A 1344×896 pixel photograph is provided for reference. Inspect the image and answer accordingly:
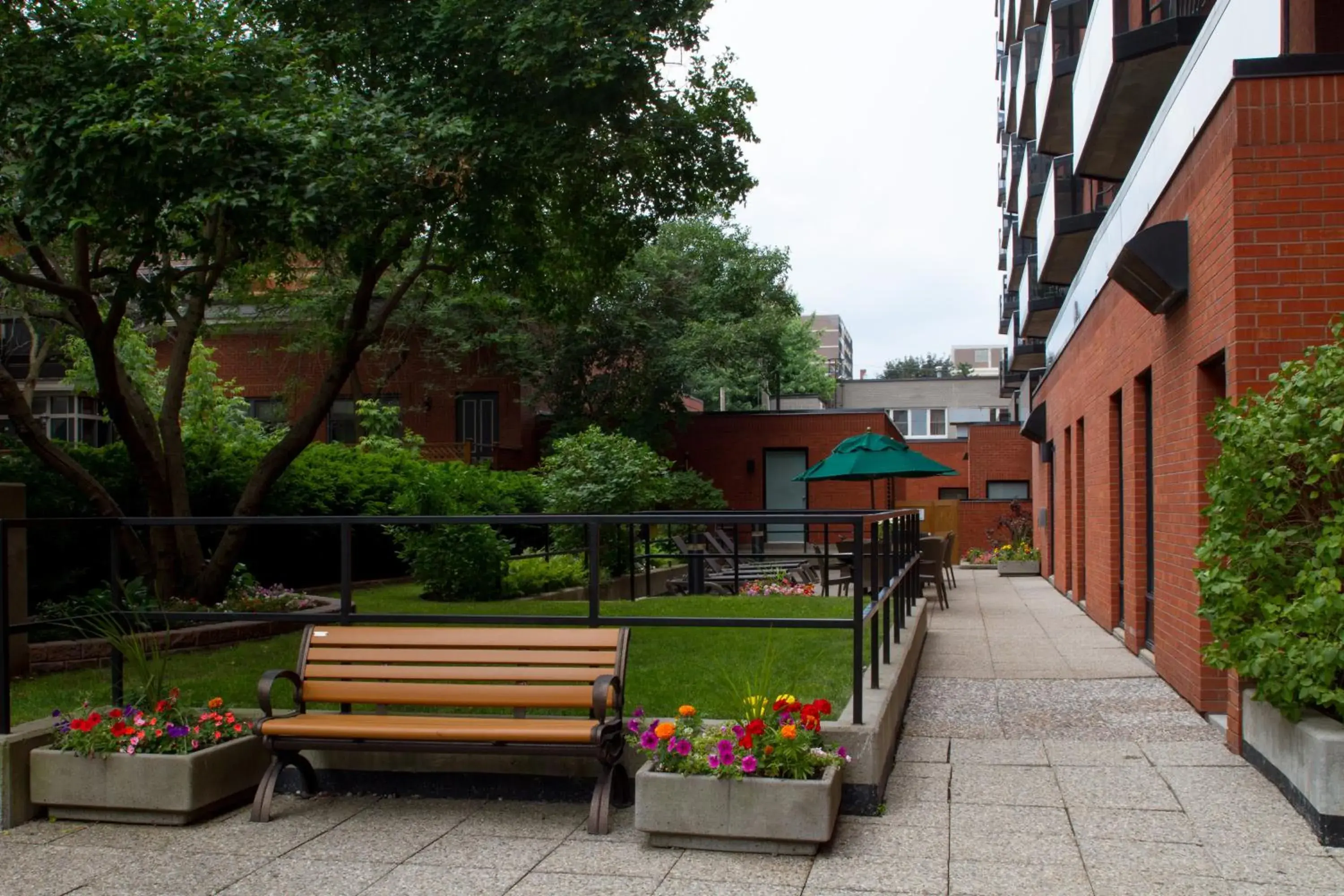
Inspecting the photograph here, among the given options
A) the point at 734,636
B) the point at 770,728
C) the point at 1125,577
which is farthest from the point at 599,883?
the point at 1125,577

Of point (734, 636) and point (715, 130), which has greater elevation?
point (715, 130)

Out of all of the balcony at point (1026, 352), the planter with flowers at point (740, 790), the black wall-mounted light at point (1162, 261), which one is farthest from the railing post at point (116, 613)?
the balcony at point (1026, 352)

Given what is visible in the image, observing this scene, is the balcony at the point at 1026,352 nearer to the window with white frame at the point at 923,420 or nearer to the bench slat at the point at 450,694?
the bench slat at the point at 450,694

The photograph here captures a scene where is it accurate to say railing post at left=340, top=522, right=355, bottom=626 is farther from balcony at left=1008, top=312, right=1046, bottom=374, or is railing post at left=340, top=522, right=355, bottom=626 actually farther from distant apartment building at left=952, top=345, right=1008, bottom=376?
distant apartment building at left=952, top=345, right=1008, bottom=376

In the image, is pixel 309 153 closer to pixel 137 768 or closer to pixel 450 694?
pixel 450 694

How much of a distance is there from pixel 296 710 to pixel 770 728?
2503 mm

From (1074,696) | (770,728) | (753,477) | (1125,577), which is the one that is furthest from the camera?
(753,477)

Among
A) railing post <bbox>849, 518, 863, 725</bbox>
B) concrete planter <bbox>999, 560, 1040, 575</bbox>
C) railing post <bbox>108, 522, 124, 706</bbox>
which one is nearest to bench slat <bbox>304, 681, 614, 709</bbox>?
railing post <bbox>108, 522, 124, 706</bbox>

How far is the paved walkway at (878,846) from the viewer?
4.91m

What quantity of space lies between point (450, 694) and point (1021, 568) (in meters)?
22.3

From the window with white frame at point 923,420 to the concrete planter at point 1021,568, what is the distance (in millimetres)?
37718

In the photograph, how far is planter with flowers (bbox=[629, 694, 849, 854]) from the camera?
525 centimetres

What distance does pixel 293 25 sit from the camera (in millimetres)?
12789

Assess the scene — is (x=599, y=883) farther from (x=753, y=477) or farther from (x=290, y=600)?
(x=753, y=477)
